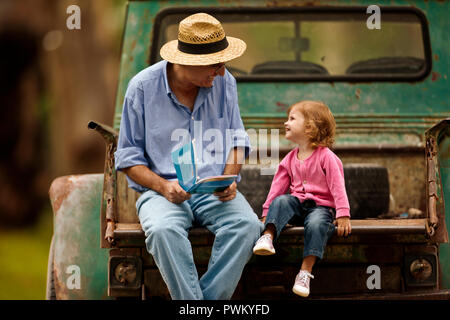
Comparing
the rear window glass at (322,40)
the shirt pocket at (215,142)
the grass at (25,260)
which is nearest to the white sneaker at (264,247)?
the shirt pocket at (215,142)

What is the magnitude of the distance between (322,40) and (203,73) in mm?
1400

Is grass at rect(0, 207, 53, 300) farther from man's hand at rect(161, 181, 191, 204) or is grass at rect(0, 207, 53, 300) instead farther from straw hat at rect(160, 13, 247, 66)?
straw hat at rect(160, 13, 247, 66)

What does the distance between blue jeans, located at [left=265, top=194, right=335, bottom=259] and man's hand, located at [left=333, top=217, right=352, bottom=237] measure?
0.03m

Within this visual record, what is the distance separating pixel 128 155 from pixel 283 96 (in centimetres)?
135

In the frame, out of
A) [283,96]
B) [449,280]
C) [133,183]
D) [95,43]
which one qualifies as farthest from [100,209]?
[95,43]

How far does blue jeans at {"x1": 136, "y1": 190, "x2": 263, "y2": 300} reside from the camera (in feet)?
10.3

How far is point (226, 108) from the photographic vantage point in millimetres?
3652

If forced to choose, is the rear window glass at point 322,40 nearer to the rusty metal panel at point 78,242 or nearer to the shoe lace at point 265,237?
the rusty metal panel at point 78,242

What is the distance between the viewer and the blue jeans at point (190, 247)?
3.15 meters

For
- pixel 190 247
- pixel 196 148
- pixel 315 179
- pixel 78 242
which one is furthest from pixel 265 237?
pixel 78 242

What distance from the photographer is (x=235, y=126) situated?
367 centimetres

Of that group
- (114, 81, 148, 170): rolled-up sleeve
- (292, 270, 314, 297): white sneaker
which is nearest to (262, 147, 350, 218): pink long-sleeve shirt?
(292, 270, 314, 297): white sneaker

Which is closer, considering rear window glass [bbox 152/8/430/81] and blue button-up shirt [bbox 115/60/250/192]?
blue button-up shirt [bbox 115/60/250/192]

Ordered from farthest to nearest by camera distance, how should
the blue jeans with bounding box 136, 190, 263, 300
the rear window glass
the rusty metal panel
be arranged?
the rear window glass → the rusty metal panel → the blue jeans with bounding box 136, 190, 263, 300
